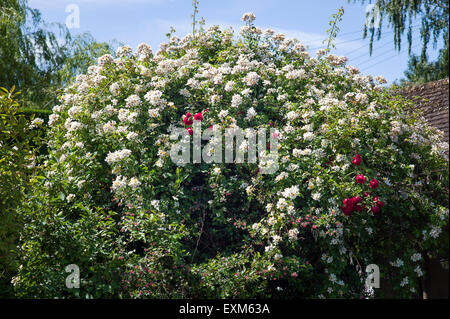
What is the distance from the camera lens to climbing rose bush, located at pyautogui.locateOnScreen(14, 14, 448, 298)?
311cm

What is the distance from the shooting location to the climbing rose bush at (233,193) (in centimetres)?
311

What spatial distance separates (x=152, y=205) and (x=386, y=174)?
7.04ft

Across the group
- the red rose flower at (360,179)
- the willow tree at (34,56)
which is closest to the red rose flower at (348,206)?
the red rose flower at (360,179)

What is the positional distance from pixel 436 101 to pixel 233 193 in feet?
17.6

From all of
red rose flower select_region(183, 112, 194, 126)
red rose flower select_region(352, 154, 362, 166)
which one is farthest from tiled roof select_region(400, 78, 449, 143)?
red rose flower select_region(183, 112, 194, 126)

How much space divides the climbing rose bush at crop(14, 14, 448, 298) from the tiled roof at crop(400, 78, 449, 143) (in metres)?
2.77

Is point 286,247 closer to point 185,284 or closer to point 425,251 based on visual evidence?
point 185,284

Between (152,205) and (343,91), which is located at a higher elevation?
(343,91)

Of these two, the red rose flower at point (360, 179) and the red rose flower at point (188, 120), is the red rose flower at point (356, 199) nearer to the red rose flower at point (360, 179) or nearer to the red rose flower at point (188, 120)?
the red rose flower at point (360, 179)

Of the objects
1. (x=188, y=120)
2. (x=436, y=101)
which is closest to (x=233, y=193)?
(x=188, y=120)

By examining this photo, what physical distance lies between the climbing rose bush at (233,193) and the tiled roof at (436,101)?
2.77 meters

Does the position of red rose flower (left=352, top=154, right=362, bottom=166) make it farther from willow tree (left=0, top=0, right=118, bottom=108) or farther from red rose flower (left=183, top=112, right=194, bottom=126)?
willow tree (left=0, top=0, right=118, bottom=108)

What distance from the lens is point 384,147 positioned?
13.0 ft
